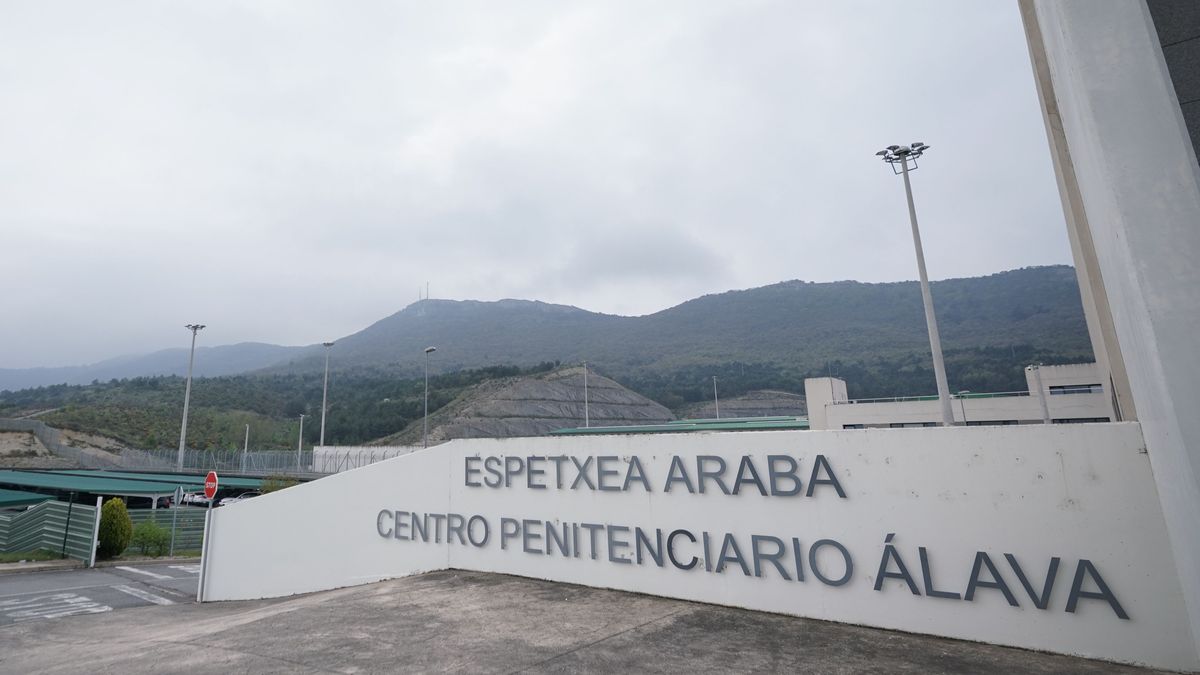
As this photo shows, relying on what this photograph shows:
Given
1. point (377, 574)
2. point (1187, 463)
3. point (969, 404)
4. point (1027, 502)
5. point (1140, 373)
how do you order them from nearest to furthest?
1. point (1187, 463)
2. point (1140, 373)
3. point (1027, 502)
4. point (377, 574)
5. point (969, 404)

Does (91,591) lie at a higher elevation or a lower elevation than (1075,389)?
lower

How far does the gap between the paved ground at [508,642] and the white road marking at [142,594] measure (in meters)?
4.73

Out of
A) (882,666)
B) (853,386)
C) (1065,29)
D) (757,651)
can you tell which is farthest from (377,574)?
(853,386)

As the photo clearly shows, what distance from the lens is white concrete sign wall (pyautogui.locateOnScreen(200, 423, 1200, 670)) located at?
477 cm

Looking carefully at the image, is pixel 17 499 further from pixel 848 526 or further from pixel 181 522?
pixel 848 526

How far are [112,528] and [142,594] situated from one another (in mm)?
6634

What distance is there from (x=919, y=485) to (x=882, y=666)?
5.79 feet

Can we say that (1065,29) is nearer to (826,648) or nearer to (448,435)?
(826,648)

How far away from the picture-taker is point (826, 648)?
5168 millimetres

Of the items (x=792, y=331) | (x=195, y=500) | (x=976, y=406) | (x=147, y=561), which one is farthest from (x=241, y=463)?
(x=792, y=331)

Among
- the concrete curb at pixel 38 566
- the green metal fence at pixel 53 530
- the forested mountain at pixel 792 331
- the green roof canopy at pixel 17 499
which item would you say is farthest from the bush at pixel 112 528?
the forested mountain at pixel 792 331

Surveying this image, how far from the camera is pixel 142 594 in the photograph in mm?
13844

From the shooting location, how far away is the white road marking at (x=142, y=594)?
13.2 metres

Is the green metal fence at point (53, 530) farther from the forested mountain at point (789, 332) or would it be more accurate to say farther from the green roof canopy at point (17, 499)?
the forested mountain at point (789, 332)
